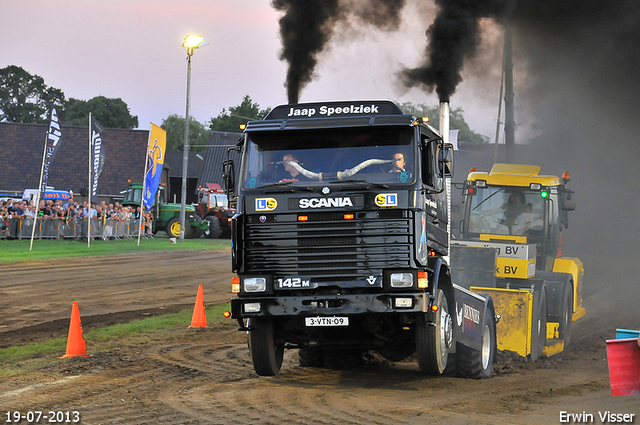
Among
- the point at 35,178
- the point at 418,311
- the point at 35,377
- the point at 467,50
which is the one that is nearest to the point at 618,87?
the point at 467,50

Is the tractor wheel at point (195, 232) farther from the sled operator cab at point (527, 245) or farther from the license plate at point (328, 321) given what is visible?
the license plate at point (328, 321)

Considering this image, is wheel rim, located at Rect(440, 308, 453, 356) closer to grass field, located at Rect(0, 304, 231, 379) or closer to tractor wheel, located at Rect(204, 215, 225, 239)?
grass field, located at Rect(0, 304, 231, 379)

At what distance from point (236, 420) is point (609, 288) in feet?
55.5

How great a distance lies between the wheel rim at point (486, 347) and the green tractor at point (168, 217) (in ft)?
103

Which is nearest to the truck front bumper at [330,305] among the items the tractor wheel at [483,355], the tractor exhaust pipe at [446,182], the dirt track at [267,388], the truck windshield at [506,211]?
the dirt track at [267,388]

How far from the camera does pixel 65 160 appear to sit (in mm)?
54531

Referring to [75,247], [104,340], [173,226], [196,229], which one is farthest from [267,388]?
[196,229]

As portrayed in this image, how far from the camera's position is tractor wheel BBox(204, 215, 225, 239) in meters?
39.9

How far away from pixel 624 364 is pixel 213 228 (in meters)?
35.8

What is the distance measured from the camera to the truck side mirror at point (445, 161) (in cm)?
840

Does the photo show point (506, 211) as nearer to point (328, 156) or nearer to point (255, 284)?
point (328, 156)

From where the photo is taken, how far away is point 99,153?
98.0 ft

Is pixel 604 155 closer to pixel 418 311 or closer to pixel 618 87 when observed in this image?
pixel 618 87

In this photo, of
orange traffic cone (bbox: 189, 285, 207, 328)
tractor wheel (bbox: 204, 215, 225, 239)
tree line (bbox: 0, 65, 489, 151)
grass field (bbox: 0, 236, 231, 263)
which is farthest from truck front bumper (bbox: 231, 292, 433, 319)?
tree line (bbox: 0, 65, 489, 151)
